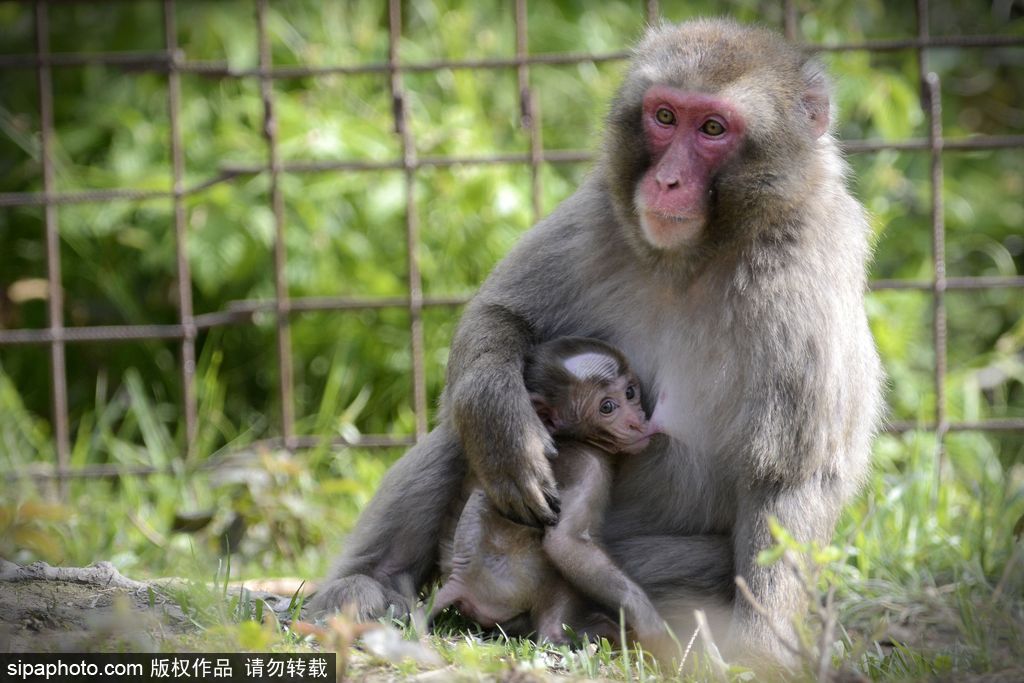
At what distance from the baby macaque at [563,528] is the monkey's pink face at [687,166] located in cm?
47

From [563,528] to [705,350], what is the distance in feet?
2.25

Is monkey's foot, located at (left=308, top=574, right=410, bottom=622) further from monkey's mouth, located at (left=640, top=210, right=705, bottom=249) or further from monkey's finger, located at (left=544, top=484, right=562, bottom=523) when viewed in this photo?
monkey's mouth, located at (left=640, top=210, right=705, bottom=249)

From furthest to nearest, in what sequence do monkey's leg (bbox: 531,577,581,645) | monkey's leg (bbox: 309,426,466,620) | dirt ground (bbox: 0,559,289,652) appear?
monkey's leg (bbox: 309,426,466,620), monkey's leg (bbox: 531,577,581,645), dirt ground (bbox: 0,559,289,652)

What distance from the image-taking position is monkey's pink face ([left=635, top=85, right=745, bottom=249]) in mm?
3611

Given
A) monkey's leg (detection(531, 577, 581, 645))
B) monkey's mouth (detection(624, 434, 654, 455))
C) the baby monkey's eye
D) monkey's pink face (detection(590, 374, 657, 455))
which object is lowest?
monkey's leg (detection(531, 577, 581, 645))

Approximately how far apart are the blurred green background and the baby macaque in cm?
195

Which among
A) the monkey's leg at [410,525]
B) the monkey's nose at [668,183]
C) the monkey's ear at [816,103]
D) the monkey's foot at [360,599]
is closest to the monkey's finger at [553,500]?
the monkey's leg at [410,525]

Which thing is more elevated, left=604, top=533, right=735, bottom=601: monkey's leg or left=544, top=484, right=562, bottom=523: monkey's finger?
left=544, top=484, right=562, bottom=523: monkey's finger

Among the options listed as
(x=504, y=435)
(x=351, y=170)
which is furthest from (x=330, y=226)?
(x=504, y=435)

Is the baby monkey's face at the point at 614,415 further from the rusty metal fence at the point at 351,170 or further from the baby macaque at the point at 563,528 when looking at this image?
the rusty metal fence at the point at 351,170

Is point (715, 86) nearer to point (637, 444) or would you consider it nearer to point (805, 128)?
point (805, 128)

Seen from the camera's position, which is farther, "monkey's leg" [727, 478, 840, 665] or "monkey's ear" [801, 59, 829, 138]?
"monkey's ear" [801, 59, 829, 138]

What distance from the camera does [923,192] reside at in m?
7.71

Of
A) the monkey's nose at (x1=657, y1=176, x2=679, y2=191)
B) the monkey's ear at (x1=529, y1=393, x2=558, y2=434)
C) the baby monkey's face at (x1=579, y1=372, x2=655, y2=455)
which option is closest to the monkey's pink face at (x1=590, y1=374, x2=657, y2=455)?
the baby monkey's face at (x1=579, y1=372, x2=655, y2=455)
